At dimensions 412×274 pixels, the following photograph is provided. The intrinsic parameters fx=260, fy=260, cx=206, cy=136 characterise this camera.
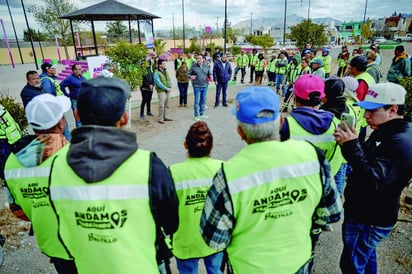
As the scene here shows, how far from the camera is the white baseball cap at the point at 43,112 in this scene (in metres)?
1.87

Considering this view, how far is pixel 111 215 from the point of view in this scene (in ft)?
4.26

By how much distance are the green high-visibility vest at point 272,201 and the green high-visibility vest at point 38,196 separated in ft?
4.16

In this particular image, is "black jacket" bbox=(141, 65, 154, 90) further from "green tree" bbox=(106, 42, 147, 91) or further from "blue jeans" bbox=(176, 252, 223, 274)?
"blue jeans" bbox=(176, 252, 223, 274)

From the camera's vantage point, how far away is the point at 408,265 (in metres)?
3.00

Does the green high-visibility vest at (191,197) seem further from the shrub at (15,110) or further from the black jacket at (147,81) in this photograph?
the black jacket at (147,81)

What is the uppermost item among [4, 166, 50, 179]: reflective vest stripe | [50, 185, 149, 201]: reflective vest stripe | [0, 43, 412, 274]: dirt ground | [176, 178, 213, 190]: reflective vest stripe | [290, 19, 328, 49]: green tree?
[290, 19, 328, 49]: green tree

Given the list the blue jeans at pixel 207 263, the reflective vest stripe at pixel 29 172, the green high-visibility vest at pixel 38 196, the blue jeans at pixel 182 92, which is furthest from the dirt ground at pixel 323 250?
the blue jeans at pixel 182 92

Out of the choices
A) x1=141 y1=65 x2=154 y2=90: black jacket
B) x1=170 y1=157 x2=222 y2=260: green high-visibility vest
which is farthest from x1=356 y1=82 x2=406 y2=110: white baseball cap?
x1=141 y1=65 x2=154 y2=90: black jacket

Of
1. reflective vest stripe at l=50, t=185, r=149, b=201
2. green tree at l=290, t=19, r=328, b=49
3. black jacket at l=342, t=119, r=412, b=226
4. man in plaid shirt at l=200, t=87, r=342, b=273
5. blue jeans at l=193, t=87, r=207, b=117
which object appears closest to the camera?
reflective vest stripe at l=50, t=185, r=149, b=201

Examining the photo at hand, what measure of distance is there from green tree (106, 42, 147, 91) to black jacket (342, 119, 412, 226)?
22.4ft

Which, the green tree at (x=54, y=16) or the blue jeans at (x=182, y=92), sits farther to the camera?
the green tree at (x=54, y=16)

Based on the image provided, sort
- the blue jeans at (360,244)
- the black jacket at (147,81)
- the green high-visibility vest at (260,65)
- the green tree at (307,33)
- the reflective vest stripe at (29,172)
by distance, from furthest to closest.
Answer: the green tree at (307,33) → the green high-visibility vest at (260,65) → the black jacket at (147,81) → the blue jeans at (360,244) → the reflective vest stripe at (29,172)

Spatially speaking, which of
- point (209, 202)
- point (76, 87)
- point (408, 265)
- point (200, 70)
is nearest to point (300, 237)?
point (209, 202)

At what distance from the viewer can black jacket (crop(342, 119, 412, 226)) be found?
1967mm
